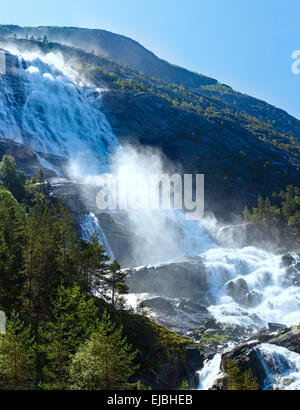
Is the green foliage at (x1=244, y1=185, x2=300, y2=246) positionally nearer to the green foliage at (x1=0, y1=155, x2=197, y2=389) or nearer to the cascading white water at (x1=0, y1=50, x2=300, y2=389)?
the cascading white water at (x1=0, y1=50, x2=300, y2=389)

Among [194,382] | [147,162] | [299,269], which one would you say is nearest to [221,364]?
[194,382]

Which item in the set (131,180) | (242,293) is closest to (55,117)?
(131,180)

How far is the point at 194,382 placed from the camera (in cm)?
3247

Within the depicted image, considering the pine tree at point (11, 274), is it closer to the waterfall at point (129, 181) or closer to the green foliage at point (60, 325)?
the green foliage at point (60, 325)

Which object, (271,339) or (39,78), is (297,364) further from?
(39,78)

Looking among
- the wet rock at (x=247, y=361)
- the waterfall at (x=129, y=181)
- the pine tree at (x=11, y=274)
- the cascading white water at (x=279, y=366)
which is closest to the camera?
the pine tree at (x=11, y=274)

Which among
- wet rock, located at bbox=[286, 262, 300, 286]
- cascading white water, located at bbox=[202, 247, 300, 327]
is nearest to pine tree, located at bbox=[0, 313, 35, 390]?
cascading white water, located at bbox=[202, 247, 300, 327]

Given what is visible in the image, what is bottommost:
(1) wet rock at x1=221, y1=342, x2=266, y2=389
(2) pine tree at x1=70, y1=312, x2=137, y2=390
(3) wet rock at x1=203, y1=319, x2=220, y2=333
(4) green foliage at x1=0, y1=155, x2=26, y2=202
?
(3) wet rock at x1=203, y1=319, x2=220, y2=333

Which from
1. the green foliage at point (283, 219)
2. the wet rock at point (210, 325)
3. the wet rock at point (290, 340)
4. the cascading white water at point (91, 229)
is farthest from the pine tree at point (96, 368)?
the green foliage at point (283, 219)

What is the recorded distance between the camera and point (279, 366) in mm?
33219

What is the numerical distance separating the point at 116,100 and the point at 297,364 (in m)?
136

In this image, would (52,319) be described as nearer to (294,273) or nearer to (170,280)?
(170,280)

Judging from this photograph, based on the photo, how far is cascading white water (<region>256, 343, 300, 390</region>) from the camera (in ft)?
104

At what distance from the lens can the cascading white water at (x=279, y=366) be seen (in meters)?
31.6
